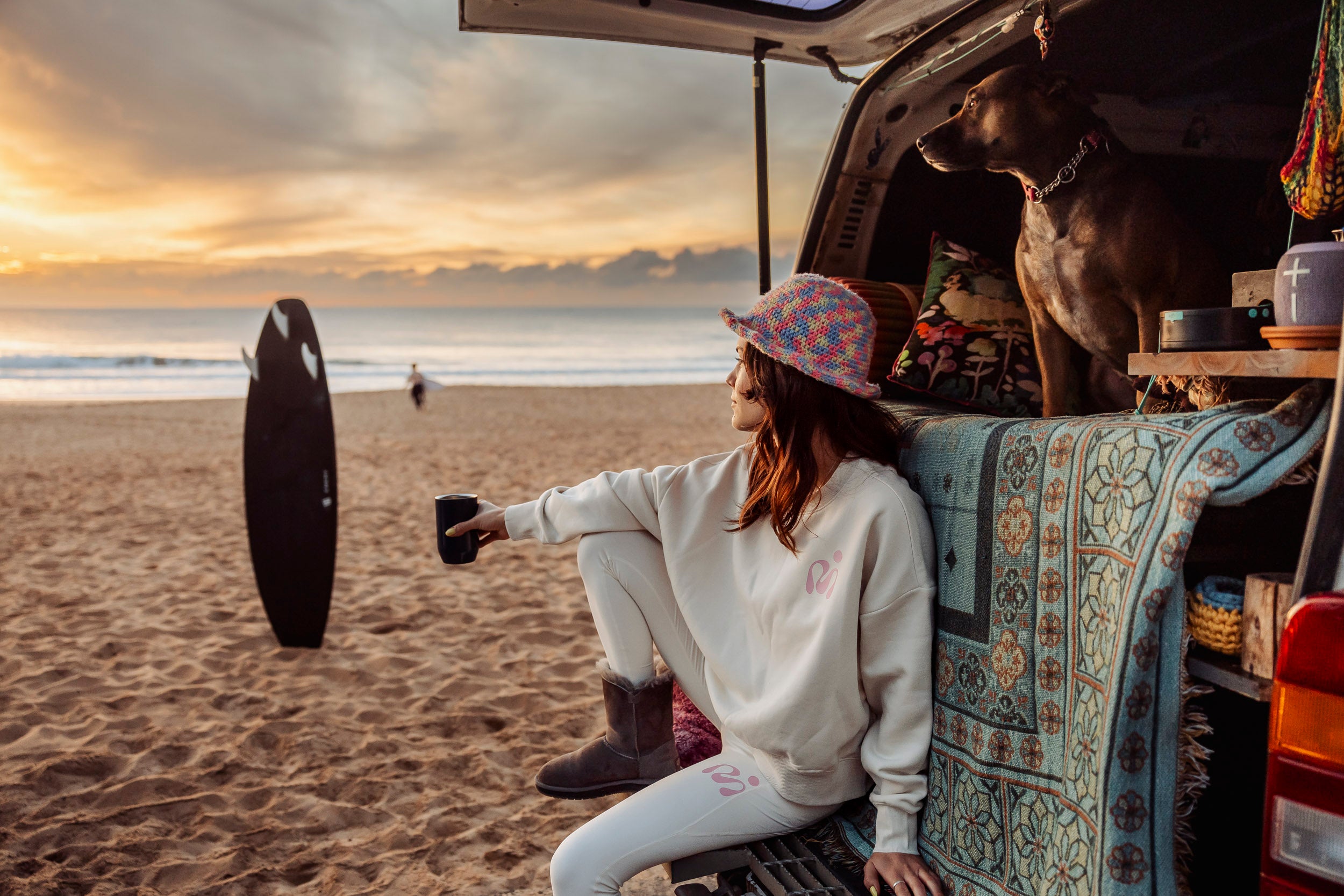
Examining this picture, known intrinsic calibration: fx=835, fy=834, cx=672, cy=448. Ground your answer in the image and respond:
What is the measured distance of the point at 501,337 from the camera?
2140 inches

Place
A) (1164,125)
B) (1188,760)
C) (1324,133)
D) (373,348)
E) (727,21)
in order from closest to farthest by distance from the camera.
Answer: (1188,760) → (1324,133) → (1164,125) → (727,21) → (373,348)

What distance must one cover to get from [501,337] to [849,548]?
5439cm

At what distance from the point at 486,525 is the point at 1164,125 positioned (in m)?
2.61

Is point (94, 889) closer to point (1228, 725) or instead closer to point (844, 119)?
point (1228, 725)

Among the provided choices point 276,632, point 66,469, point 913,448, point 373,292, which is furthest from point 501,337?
point 913,448

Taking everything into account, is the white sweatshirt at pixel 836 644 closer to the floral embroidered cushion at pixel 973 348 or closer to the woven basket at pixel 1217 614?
the woven basket at pixel 1217 614

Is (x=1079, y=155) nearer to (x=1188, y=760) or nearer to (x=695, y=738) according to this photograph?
(x=1188, y=760)

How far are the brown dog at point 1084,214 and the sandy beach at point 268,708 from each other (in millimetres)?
2260

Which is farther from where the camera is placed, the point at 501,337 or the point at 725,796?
the point at 501,337

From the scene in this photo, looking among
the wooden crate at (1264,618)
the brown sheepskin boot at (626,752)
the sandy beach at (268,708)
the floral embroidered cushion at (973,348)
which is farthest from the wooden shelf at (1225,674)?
the sandy beach at (268,708)

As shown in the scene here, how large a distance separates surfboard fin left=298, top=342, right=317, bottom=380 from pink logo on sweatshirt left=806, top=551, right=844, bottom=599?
4.21 meters

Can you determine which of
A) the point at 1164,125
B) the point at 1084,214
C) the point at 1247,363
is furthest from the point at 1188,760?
the point at 1164,125

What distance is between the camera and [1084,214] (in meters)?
2.32

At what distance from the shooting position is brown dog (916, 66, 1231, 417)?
228 centimetres
